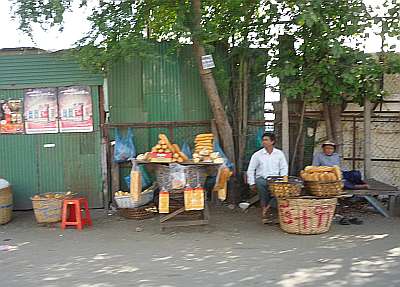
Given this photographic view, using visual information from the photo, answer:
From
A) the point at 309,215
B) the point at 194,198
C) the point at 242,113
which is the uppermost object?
the point at 242,113

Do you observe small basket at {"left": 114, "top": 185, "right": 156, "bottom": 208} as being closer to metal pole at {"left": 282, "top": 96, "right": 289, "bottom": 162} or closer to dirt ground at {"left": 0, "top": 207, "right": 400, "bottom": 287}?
dirt ground at {"left": 0, "top": 207, "right": 400, "bottom": 287}

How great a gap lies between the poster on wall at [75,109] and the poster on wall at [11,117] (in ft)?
2.36

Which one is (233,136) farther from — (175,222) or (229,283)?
(229,283)

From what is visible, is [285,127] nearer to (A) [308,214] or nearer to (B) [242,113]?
(B) [242,113]

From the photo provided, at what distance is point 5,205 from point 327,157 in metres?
5.31

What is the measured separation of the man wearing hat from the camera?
26.9 ft

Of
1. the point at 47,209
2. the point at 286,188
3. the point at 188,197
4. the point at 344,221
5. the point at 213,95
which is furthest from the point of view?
the point at 213,95

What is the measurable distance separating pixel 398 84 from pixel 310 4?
9.90ft

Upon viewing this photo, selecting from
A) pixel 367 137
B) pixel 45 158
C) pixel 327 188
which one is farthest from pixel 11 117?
pixel 367 137

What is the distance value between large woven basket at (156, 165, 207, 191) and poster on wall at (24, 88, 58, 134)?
2.42 meters

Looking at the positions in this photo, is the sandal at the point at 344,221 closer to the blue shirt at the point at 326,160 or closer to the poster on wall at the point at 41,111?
the blue shirt at the point at 326,160

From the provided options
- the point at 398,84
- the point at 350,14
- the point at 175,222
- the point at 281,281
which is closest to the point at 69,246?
the point at 175,222

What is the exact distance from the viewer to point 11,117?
28.2ft

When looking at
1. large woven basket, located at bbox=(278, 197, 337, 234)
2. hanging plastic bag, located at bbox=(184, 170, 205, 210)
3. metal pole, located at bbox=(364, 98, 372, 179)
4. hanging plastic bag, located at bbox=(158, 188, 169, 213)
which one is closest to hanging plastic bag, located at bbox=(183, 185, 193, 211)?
hanging plastic bag, located at bbox=(184, 170, 205, 210)
